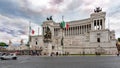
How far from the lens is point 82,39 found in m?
104

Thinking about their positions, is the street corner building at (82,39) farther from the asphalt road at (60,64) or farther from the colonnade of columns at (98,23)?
the asphalt road at (60,64)

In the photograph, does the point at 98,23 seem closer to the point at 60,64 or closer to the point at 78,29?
the point at 78,29

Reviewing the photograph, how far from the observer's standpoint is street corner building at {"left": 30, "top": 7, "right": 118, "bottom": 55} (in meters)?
78.2

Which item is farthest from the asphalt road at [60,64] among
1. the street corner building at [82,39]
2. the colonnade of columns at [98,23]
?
the colonnade of columns at [98,23]

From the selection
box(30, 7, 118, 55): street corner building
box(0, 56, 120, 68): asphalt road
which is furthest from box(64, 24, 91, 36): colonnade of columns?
box(0, 56, 120, 68): asphalt road

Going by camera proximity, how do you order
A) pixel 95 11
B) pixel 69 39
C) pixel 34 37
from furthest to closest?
pixel 34 37 < pixel 95 11 < pixel 69 39

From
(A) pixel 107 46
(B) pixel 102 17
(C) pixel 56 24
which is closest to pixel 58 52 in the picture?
(A) pixel 107 46

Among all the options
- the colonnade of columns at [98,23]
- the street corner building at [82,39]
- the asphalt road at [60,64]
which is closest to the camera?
the asphalt road at [60,64]

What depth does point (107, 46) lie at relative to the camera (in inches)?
3477

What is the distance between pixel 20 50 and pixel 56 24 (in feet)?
179

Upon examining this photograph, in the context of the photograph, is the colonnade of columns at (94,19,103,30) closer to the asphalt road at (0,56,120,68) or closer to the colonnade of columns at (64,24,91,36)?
the colonnade of columns at (64,24,91,36)

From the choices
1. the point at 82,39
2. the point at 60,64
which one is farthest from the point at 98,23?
the point at 60,64

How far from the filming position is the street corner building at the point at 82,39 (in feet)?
256

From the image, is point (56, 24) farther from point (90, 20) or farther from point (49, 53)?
point (49, 53)
